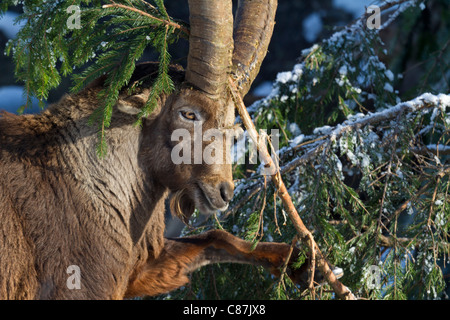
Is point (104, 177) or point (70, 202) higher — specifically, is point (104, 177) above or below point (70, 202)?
above

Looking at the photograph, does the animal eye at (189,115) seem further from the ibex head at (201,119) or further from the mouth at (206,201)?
the mouth at (206,201)

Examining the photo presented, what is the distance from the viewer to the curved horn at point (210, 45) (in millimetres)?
3725

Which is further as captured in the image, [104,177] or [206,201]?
[104,177]

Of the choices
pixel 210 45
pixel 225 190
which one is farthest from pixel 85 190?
pixel 210 45

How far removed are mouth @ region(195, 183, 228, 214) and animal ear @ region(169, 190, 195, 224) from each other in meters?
0.11

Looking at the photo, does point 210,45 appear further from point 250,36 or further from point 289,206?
point 289,206

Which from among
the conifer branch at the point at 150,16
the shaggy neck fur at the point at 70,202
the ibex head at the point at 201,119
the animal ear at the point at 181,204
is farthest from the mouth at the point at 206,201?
the conifer branch at the point at 150,16

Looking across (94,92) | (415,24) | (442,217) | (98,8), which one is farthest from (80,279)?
(415,24)

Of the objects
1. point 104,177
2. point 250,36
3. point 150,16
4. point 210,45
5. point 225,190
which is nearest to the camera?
point 150,16

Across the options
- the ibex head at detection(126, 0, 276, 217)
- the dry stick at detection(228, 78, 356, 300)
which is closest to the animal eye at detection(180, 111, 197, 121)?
the ibex head at detection(126, 0, 276, 217)

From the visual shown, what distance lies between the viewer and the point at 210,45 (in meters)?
3.82

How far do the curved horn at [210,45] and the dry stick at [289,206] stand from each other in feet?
0.53

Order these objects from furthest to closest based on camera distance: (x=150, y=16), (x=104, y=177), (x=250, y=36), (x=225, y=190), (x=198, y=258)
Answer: (x=198, y=258) → (x=250, y=36) → (x=104, y=177) → (x=225, y=190) → (x=150, y=16)

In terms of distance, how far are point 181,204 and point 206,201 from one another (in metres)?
0.28
